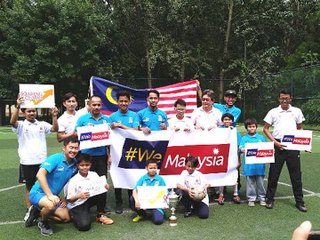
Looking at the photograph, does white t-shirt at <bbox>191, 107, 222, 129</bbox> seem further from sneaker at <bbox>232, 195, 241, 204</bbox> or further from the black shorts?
the black shorts

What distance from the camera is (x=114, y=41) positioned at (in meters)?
30.0

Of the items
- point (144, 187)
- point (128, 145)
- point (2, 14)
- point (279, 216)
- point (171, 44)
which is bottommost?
point (279, 216)

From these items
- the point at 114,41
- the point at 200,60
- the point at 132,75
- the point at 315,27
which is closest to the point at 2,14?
the point at 114,41

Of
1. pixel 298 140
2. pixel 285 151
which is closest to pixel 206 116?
pixel 285 151

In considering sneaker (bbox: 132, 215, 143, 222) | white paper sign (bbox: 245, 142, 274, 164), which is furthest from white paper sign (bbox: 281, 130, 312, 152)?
sneaker (bbox: 132, 215, 143, 222)

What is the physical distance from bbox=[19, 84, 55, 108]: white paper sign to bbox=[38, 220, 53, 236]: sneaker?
1596 millimetres

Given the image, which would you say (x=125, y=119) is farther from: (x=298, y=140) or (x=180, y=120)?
(x=298, y=140)

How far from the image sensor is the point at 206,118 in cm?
679

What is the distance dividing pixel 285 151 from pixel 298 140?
0.27m

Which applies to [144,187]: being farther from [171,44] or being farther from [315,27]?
[315,27]

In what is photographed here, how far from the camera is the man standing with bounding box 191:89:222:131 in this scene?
22.0 ft

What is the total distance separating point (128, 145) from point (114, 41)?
2460 cm

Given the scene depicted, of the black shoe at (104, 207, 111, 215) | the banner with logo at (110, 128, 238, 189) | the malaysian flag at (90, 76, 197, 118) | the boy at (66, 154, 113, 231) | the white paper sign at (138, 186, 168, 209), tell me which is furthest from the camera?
the malaysian flag at (90, 76, 197, 118)

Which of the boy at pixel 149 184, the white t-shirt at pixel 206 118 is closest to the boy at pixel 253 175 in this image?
the white t-shirt at pixel 206 118
